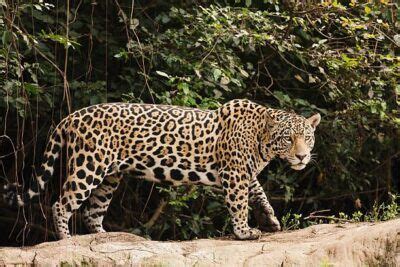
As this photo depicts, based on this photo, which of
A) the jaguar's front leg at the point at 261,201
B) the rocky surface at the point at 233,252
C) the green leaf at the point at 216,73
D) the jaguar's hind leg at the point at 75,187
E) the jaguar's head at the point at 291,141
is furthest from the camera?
the green leaf at the point at 216,73

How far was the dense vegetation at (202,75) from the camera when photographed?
10.3m

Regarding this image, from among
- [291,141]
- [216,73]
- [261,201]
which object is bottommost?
[261,201]

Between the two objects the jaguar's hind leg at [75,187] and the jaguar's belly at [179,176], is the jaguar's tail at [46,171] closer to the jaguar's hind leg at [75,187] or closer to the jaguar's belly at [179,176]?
the jaguar's hind leg at [75,187]

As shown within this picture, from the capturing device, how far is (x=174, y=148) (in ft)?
31.1

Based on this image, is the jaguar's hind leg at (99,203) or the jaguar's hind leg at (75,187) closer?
the jaguar's hind leg at (75,187)

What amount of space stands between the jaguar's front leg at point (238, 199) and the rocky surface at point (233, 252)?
721 mm

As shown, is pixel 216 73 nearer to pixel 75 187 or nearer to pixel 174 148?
pixel 174 148

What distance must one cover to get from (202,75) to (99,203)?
1855 mm

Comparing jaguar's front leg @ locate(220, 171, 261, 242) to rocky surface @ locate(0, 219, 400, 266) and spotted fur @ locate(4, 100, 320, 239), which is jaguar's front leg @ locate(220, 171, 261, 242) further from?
rocky surface @ locate(0, 219, 400, 266)

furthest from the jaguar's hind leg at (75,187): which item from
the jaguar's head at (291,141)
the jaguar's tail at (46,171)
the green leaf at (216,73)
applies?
the jaguar's head at (291,141)

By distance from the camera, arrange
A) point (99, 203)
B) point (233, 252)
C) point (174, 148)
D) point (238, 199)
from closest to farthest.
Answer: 1. point (233, 252)
2. point (238, 199)
3. point (174, 148)
4. point (99, 203)

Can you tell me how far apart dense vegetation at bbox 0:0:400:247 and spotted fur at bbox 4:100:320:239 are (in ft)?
1.56

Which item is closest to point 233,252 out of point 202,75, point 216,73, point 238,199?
point 238,199

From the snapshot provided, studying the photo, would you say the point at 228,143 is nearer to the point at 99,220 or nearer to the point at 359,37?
the point at 99,220
